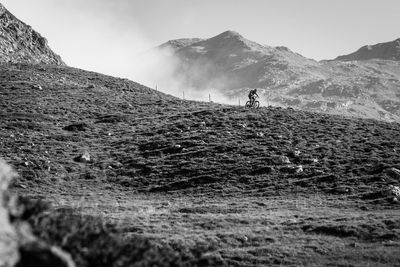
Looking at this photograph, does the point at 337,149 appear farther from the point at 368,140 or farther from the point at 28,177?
the point at 28,177

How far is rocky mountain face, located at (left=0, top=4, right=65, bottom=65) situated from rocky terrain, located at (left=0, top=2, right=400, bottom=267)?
32808 millimetres

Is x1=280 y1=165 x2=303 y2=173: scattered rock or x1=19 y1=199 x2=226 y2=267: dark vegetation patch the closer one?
x1=19 y1=199 x2=226 y2=267: dark vegetation patch

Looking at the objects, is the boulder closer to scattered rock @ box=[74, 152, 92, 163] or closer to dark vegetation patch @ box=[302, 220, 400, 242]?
dark vegetation patch @ box=[302, 220, 400, 242]

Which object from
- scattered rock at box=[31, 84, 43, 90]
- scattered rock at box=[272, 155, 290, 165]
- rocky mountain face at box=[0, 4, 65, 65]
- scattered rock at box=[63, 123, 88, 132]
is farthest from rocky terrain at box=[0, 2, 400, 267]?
rocky mountain face at box=[0, 4, 65, 65]

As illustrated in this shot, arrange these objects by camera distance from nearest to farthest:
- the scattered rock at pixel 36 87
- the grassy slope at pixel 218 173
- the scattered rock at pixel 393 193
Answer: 1. the grassy slope at pixel 218 173
2. the scattered rock at pixel 393 193
3. the scattered rock at pixel 36 87

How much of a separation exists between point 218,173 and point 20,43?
8449 cm

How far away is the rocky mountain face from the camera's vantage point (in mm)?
104000

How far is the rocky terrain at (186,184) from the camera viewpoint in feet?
37.9

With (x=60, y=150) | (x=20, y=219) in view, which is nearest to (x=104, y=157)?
(x=60, y=150)

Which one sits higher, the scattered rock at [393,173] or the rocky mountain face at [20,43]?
the rocky mountain face at [20,43]

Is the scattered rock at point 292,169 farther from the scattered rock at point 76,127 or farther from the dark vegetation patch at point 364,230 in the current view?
the scattered rock at point 76,127

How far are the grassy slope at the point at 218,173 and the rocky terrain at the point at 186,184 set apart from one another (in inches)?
5.0

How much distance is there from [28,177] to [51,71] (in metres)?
55.7

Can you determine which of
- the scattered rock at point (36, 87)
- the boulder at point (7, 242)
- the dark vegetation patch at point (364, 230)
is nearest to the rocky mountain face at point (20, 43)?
the scattered rock at point (36, 87)
